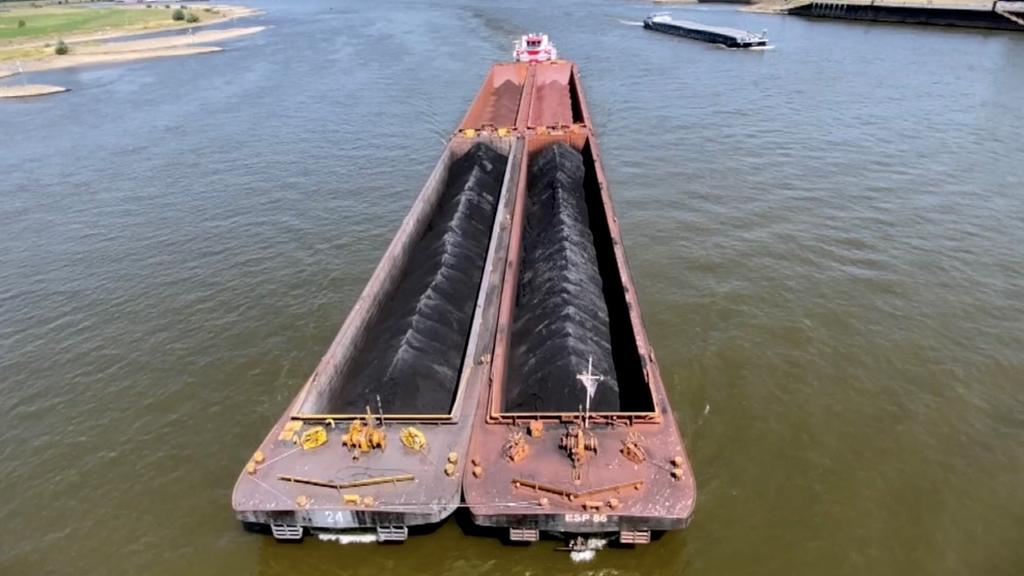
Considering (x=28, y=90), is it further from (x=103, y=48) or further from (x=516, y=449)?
(x=516, y=449)

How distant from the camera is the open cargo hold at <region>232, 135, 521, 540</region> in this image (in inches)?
330

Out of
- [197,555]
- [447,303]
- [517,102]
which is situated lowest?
[197,555]

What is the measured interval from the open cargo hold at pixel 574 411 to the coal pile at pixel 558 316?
0.09 feet

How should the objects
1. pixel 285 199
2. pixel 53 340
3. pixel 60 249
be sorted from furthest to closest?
pixel 285 199, pixel 60 249, pixel 53 340

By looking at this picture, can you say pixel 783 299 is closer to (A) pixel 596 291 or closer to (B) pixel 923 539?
(A) pixel 596 291

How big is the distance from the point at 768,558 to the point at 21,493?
12946mm

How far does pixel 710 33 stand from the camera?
172 ft

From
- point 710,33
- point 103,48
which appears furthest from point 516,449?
point 103,48

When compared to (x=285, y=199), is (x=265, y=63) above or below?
above

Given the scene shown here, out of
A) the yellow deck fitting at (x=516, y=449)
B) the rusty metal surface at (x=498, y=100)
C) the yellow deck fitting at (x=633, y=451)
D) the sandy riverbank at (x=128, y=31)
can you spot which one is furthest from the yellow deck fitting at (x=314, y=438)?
the sandy riverbank at (x=128, y=31)

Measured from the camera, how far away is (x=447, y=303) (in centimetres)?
1345

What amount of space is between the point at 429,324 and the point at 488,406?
329cm

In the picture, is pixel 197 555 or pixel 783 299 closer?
pixel 197 555

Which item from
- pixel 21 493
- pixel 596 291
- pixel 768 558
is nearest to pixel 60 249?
pixel 21 493
